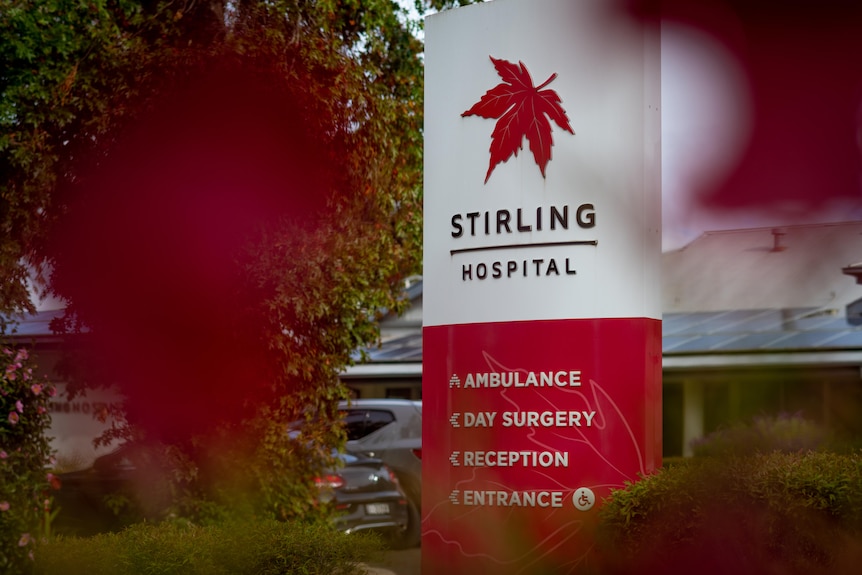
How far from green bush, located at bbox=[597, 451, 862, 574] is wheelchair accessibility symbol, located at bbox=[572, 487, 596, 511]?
106 cm

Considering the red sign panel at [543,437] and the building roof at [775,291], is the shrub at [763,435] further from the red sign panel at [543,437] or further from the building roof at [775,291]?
the red sign panel at [543,437]

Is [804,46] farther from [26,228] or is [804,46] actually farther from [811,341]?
[26,228]

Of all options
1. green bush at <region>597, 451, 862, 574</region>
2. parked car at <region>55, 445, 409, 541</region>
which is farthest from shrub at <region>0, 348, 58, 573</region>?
green bush at <region>597, 451, 862, 574</region>

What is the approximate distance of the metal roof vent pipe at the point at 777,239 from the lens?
0.52m

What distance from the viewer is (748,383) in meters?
0.59

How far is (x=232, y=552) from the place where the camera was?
12.1ft

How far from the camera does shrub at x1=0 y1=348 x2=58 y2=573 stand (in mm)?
4727

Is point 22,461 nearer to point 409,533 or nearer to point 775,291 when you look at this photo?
point 775,291

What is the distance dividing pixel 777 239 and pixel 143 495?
622 centimetres

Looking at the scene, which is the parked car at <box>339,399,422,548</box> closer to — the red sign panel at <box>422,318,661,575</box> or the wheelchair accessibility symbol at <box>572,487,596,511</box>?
the red sign panel at <box>422,318,661,575</box>

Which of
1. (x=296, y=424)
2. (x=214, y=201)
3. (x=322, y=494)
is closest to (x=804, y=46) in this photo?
(x=214, y=201)

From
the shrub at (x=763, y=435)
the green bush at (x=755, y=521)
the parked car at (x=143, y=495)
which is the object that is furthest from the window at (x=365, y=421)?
the shrub at (x=763, y=435)

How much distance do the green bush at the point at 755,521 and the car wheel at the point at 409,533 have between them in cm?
796

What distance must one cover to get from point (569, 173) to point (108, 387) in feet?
4.79
